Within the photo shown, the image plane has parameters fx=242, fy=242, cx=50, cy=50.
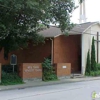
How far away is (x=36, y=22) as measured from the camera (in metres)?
19.5

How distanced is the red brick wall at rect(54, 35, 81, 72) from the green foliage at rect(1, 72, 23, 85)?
734 cm

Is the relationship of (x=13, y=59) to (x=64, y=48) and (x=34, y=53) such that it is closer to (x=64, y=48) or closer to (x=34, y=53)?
(x=34, y=53)

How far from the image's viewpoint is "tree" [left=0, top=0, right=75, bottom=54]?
647 inches

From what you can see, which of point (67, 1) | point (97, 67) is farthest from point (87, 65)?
point (67, 1)

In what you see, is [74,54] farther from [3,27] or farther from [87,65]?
[3,27]

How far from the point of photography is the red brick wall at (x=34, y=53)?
2668cm

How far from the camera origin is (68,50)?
91.6ft

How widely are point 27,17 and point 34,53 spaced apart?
9.28 meters

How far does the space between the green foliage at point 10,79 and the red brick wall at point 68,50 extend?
24.1ft

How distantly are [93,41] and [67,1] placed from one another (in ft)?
31.8

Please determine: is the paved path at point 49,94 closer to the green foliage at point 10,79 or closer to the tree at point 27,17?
the green foliage at point 10,79

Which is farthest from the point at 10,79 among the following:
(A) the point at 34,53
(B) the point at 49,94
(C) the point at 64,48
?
(C) the point at 64,48

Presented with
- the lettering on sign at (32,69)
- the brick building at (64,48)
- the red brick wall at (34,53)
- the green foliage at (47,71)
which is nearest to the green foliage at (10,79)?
the lettering on sign at (32,69)

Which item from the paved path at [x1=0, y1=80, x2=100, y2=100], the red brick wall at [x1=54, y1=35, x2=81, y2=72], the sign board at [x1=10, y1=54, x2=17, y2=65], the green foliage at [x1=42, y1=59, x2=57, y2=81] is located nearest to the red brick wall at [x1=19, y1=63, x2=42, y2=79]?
the green foliage at [x1=42, y1=59, x2=57, y2=81]
